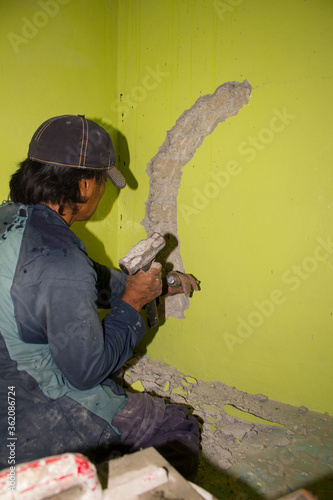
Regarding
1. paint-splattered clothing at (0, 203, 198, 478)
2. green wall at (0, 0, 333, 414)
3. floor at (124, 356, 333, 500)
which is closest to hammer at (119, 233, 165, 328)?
paint-splattered clothing at (0, 203, 198, 478)

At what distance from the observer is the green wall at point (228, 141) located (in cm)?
199

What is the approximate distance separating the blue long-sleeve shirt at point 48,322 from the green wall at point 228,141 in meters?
0.97

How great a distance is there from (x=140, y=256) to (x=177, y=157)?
→ 1.05 meters

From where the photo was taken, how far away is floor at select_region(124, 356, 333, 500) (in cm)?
167

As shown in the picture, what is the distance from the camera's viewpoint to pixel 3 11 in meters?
2.01

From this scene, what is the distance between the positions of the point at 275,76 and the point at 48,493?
2.26 metres

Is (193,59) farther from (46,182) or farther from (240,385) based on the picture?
(240,385)

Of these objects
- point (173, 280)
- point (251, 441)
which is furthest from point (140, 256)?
point (251, 441)

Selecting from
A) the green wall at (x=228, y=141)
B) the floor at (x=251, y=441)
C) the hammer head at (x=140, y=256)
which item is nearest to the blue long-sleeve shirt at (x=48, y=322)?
the hammer head at (x=140, y=256)

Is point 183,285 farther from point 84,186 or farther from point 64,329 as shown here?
point 64,329

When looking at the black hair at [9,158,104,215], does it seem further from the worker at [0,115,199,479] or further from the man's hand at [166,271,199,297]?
the man's hand at [166,271,199,297]

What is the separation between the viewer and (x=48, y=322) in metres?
1.28

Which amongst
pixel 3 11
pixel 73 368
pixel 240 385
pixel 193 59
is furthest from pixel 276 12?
pixel 240 385

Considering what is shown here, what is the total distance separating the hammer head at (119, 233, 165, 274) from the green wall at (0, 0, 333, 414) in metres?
0.67
